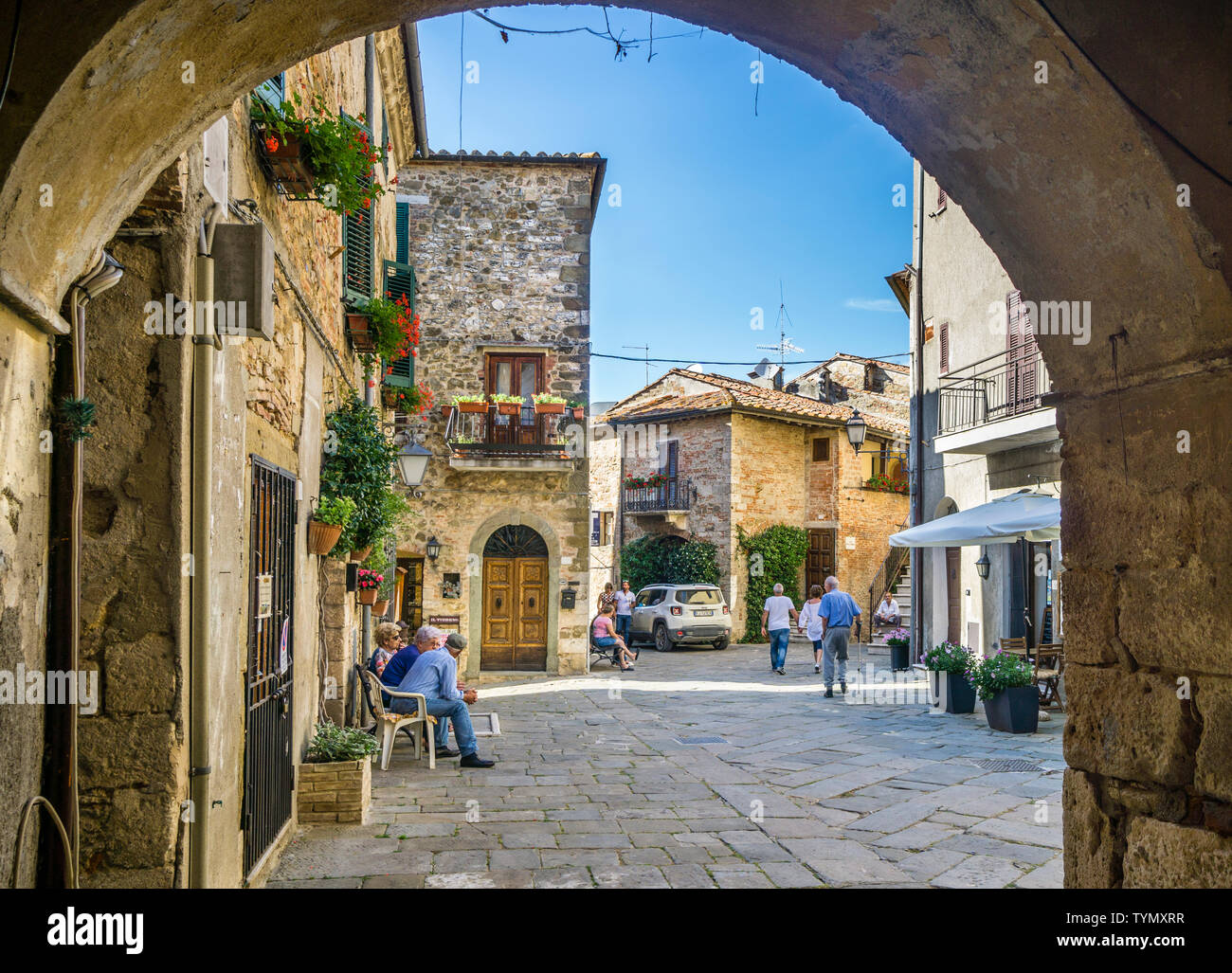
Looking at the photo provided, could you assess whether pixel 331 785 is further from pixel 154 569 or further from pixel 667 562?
pixel 667 562

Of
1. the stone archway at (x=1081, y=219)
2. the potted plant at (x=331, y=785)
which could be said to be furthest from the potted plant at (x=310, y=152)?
the potted plant at (x=331, y=785)

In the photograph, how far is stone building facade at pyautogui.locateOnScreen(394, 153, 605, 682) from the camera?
15.6 meters

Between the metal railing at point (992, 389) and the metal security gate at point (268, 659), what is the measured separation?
349 inches

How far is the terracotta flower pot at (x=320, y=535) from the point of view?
232 inches

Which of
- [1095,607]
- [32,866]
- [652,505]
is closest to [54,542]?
[32,866]

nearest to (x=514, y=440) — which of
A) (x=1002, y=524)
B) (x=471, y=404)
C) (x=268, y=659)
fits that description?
(x=471, y=404)

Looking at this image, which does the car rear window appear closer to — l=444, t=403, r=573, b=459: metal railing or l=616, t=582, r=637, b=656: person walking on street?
l=616, t=582, r=637, b=656: person walking on street

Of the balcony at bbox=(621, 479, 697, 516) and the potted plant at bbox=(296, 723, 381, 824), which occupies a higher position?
the balcony at bbox=(621, 479, 697, 516)

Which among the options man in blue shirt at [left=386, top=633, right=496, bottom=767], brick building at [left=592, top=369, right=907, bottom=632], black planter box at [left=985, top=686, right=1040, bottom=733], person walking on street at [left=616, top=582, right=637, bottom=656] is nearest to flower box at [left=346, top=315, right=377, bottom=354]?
man in blue shirt at [left=386, top=633, right=496, bottom=767]

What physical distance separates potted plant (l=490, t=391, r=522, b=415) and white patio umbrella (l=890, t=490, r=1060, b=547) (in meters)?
7.34

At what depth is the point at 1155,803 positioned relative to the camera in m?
2.43

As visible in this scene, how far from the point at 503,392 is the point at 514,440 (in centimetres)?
106

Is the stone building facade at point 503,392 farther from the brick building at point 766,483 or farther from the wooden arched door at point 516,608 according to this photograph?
the brick building at point 766,483

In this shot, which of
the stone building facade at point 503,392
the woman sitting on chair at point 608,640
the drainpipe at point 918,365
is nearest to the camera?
the drainpipe at point 918,365
